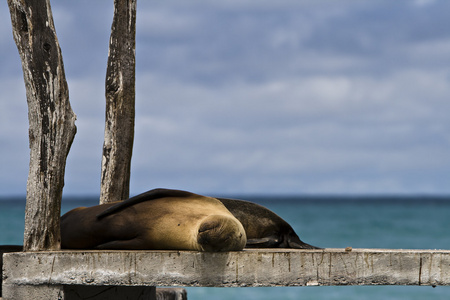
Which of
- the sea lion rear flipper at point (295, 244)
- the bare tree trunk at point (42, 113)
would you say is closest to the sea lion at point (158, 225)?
the bare tree trunk at point (42, 113)

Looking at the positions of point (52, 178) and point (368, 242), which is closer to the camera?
point (52, 178)

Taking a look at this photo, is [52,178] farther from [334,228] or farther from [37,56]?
[334,228]

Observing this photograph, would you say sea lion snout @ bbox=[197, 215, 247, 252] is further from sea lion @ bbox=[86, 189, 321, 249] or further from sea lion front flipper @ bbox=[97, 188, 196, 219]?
sea lion @ bbox=[86, 189, 321, 249]

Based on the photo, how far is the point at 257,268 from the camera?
5.17m

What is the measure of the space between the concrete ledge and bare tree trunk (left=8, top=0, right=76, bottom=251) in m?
0.41

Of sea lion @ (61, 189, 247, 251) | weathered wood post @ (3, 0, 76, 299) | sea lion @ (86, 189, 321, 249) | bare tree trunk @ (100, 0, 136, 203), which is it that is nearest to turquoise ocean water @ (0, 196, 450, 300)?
bare tree trunk @ (100, 0, 136, 203)

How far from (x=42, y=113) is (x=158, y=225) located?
1.20 metres

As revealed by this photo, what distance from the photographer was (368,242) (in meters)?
38.7

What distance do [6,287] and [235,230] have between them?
1812mm

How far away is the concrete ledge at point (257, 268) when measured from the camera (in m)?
5.17

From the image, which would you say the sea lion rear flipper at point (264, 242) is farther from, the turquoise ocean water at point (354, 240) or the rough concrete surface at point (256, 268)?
the turquoise ocean water at point (354, 240)

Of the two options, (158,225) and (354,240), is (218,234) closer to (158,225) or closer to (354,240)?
(158,225)

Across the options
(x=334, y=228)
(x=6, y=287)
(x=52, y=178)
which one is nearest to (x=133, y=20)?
(x=52, y=178)

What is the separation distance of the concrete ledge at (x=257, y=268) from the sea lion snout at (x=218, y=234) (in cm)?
7
